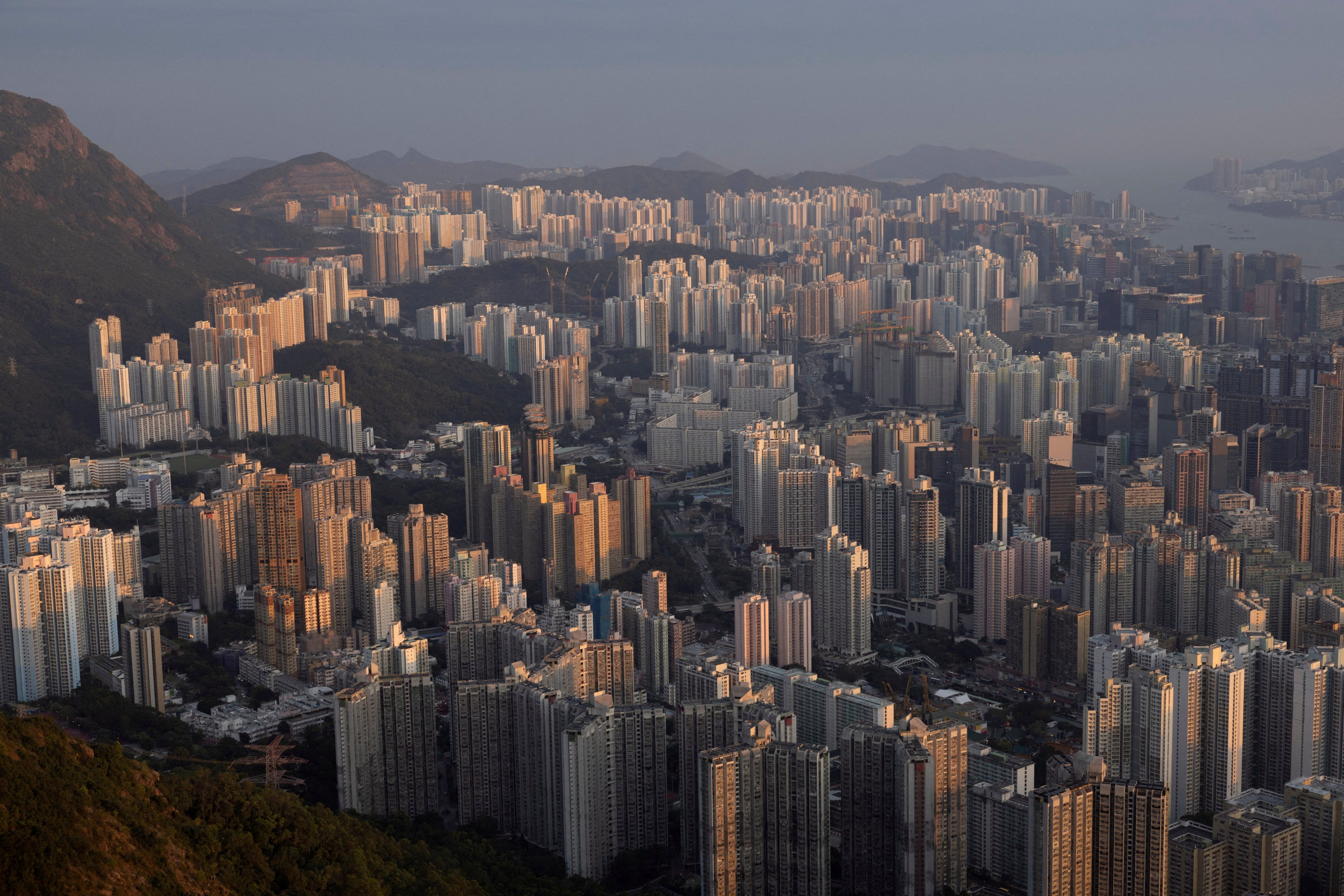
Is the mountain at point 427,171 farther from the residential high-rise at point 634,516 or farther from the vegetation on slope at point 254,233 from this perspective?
the residential high-rise at point 634,516

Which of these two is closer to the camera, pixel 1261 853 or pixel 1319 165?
pixel 1261 853

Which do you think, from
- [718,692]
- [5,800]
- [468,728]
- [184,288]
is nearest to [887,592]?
[718,692]

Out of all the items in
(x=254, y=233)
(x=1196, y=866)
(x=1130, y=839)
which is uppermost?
(x=254, y=233)

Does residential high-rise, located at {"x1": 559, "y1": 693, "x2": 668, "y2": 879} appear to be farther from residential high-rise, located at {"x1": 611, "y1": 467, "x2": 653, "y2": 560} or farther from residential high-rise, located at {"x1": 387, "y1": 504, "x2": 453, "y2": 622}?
residential high-rise, located at {"x1": 611, "y1": 467, "x2": 653, "y2": 560}

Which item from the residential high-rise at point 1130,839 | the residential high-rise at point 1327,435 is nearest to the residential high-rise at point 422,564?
the residential high-rise at point 1130,839

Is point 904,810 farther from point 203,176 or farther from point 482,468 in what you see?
point 203,176

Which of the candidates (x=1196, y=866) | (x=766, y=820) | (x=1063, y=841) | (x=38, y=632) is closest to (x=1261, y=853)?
(x=1196, y=866)
